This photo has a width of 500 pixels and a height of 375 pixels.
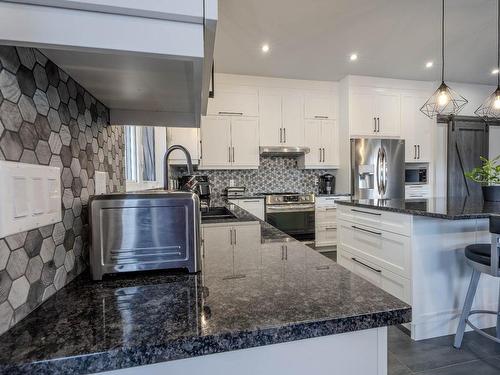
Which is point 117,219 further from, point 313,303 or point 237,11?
point 237,11

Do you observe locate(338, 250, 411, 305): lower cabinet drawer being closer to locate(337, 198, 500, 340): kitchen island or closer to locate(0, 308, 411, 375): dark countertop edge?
locate(337, 198, 500, 340): kitchen island

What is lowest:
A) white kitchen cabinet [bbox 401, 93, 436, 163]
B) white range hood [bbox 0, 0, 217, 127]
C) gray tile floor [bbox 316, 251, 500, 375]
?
gray tile floor [bbox 316, 251, 500, 375]

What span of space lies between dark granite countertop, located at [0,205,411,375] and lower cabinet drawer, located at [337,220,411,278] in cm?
139

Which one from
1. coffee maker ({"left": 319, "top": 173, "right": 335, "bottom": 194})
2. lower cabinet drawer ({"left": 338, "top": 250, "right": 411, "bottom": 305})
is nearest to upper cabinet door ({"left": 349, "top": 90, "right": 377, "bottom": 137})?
coffee maker ({"left": 319, "top": 173, "right": 335, "bottom": 194})

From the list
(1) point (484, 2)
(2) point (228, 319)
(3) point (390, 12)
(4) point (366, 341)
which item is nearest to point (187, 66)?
(2) point (228, 319)

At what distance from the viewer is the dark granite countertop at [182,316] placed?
0.39 meters

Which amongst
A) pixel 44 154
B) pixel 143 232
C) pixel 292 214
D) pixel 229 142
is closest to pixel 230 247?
pixel 143 232

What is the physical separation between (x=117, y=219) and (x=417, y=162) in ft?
16.2

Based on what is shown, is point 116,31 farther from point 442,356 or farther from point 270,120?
point 270,120

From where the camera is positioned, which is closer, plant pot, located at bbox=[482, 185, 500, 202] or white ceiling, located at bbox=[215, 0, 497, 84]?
plant pot, located at bbox=[482, 185, 500, 202]

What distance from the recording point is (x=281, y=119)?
420 centimetres

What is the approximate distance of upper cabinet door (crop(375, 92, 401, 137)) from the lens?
14.0 ft

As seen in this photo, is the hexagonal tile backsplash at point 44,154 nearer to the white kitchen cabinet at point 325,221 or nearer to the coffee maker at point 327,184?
the white kitchen cabinet at point 325,221

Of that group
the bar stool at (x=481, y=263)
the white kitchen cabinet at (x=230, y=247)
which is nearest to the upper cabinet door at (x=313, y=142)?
the bar stool at (x=481, y=263)
